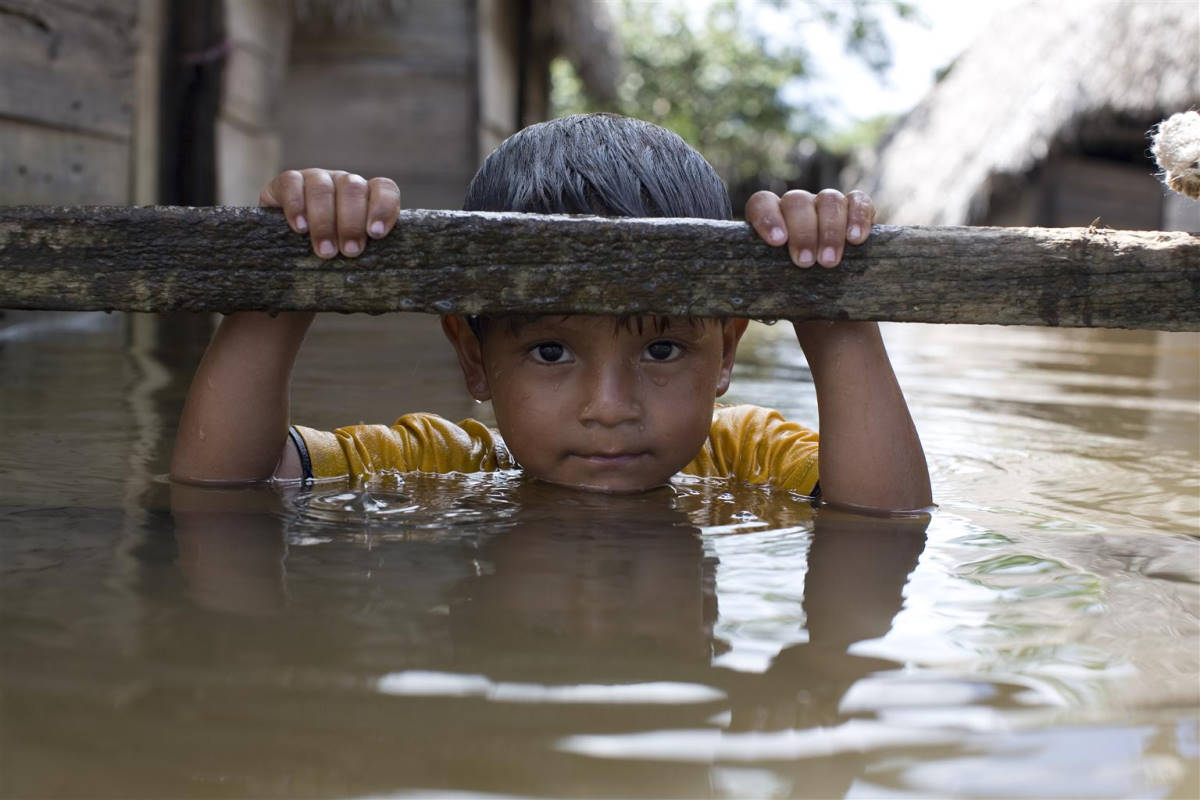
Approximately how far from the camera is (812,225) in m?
1.99

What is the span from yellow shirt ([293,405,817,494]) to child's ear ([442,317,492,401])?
0.16 metres

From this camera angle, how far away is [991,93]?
46.0 feet

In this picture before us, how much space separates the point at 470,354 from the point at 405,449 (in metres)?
0.27

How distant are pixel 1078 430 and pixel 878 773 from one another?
2964mm

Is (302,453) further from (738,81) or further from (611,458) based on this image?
(738,81)

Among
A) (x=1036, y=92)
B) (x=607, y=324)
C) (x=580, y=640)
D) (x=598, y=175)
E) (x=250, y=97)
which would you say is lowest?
(x=580, y=640)

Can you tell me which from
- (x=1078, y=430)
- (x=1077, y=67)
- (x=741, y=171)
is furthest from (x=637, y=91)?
(x=1078, y=430)

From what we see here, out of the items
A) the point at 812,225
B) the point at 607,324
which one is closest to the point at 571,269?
the point at 607,324

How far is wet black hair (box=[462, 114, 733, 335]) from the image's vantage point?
247 centimetres

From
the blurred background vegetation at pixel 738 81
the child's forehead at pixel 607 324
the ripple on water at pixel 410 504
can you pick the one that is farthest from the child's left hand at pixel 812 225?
the blurred background vegetation at pixel 738 81

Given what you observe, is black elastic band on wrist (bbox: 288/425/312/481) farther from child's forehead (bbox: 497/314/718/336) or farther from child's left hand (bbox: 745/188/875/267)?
child's left hand (bbox: 745/188/875/267)

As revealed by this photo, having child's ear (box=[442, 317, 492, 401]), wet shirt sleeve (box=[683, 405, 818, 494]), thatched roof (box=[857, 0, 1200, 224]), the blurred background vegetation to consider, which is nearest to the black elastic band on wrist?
child's ear (box=[442, 317, 492, 401])

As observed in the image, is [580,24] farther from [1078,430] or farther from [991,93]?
[1078,430]

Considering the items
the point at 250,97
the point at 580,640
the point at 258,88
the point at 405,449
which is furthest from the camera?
the point at 258,88
